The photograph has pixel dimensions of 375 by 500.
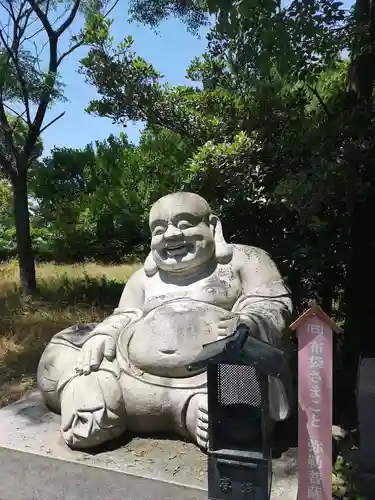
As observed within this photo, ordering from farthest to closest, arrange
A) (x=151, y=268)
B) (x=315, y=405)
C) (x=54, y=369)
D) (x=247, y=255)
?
(x=151, y=268)
(x=247, y=255)
(x=54, y=369)
(x=315, y=405)

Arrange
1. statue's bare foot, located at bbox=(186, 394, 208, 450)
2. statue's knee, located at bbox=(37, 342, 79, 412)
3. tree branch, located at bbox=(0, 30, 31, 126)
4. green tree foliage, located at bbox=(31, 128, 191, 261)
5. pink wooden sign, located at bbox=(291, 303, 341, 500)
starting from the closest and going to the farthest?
pink wooden sign, located at bbox=(291, 303, 341, 500), statue's bare foot, located at bbox=(186, 394, 208, 450), statue's knee, located at bbox=(37, 342, 79, 412), tree branch, located at bbox=(0, 30, 31, 126), green tree foliage, located at bbox=(31, 128, 191, 261)

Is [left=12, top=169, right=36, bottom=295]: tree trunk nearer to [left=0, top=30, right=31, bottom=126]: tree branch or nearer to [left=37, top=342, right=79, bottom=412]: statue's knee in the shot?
[left=0, top=30, right=31, bottom=126]: tree branch

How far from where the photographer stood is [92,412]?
114 inches

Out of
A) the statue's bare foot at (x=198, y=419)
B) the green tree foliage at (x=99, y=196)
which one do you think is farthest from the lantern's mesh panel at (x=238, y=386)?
the green tree foliage at (x=99, y=196)

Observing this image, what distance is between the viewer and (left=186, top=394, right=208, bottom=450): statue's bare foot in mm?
2766

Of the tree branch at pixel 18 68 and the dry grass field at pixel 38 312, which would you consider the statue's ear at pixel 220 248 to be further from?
the tree branch at pixel 18 68

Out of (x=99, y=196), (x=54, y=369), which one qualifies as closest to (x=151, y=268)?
(x=54, y=369)

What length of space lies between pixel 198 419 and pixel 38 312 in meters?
4.85

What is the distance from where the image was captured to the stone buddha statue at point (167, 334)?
9.55 feet

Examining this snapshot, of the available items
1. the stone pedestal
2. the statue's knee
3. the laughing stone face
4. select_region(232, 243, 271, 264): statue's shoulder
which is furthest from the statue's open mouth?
the stone pedestal

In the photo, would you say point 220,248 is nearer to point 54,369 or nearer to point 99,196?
point 54,369

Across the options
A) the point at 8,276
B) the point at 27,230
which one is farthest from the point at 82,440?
the point at 8,276

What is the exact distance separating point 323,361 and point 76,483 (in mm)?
1478

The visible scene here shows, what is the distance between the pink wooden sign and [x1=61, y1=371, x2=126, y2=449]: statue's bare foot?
3.61 feet
